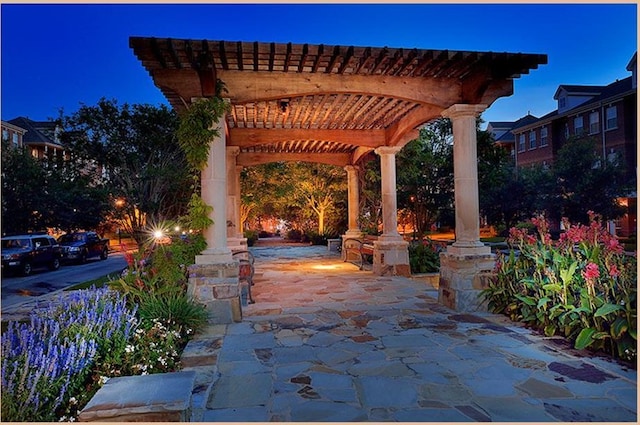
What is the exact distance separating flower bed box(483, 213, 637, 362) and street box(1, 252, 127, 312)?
34.3 feet

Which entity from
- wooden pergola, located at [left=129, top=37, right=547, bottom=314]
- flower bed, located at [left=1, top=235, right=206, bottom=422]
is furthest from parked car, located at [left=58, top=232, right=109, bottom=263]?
flower bed, located at [left=1, top=235, right=206, bottom=422]

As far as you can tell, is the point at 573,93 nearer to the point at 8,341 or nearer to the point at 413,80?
the point at 413,80

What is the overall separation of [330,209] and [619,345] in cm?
2121

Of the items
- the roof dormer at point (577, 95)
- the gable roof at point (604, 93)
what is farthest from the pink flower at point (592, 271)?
the roof dormer at point (577, 95)

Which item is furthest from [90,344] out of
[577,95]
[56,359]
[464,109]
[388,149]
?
[577,95]

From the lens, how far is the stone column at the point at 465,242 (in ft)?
22.7

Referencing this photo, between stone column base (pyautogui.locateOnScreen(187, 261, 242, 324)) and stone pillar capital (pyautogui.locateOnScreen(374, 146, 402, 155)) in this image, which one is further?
stone pillar capital (pyautogui.locateOnScreen(374, 146, 402, 155))

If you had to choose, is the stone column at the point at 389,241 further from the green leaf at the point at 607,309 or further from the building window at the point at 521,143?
the building window at the point at 521,143

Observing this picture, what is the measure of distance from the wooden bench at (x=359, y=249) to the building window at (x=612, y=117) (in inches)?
777

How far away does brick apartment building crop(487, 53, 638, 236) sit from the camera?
23.6 meters

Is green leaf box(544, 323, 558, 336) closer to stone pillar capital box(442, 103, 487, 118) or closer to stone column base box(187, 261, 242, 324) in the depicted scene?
stone pillar capital box(442, 103, 487, 118)

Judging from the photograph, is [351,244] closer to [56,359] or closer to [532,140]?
[56,359]

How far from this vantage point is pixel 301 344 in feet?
17.0

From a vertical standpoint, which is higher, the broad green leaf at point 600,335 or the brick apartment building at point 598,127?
the brick apartment building at point 598,127
